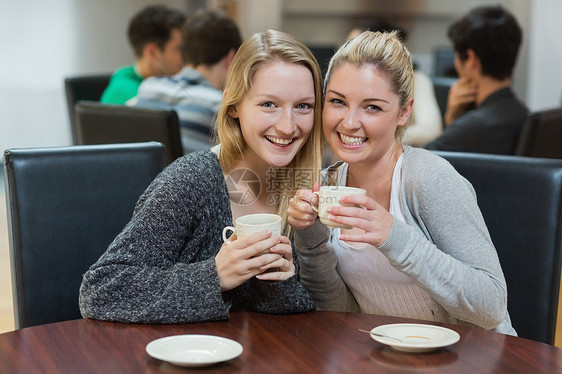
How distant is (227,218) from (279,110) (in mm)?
232

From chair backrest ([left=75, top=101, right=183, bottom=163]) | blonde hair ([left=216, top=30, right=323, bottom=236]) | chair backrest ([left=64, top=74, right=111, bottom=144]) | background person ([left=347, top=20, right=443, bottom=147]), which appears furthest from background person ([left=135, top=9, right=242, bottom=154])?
blonde hair ([left=216, top=30, right=323, bottom=236])

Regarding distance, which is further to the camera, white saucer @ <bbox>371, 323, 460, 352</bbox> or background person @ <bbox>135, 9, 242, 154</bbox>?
background person @ <bbox>135, 9, 242, 154</bbox>

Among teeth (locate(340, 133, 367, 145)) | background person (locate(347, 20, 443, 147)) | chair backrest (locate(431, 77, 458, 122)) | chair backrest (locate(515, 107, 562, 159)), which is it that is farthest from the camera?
chair backrest (locate(431, 77, 458, 122))

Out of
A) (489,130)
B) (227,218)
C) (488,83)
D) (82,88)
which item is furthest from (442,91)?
(227,218)

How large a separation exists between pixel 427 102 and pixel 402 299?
91.2 inches

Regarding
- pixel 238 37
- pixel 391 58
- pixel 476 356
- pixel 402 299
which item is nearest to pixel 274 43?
pixel 391 58

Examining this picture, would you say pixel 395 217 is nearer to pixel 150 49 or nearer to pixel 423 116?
pixel 423 116

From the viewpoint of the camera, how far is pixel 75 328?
3.90 feet

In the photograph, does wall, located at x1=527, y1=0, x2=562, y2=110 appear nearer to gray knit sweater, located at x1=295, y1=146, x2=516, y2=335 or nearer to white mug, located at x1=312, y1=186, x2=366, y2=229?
gray knit sweater, located at x1=295, y1=146, x2=516, y2=335

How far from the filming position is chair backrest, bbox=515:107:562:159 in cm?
229

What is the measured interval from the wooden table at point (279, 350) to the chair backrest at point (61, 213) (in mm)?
318

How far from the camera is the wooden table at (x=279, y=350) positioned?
102 cm

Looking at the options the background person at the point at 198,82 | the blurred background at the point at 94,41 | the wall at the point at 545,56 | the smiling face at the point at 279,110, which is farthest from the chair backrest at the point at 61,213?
the wall at the point at 545,56

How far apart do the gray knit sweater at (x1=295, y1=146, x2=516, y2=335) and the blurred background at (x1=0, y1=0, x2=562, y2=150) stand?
13.1 ft
